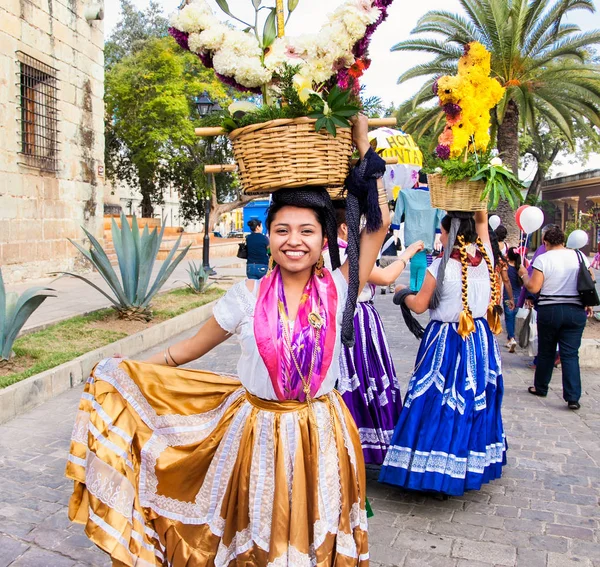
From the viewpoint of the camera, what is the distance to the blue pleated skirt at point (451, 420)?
3.94 m

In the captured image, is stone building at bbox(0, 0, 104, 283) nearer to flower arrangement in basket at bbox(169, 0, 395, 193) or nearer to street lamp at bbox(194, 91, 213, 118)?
street lamp at bbox(194, 91, 213, 118)

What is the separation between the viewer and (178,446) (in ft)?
8.77

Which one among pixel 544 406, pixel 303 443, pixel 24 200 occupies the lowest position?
pixel 544 406

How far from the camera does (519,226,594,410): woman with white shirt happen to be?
20.5 feet

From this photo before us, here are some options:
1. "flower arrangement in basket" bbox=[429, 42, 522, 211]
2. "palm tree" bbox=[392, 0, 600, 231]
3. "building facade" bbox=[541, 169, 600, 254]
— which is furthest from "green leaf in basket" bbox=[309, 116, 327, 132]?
"building facade" bbox=[541, 169, 600, 254]

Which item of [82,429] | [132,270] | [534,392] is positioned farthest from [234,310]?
[132,270]

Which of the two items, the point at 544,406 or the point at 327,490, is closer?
the point at 327,490

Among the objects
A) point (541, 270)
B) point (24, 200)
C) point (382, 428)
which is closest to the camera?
A: point (382, 428)

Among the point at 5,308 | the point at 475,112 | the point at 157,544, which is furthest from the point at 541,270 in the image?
the point at 5,308

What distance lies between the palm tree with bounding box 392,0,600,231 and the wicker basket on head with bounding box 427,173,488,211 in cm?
1390

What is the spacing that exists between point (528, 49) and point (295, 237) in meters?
17.4

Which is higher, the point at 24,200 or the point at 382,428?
the point at 24,200

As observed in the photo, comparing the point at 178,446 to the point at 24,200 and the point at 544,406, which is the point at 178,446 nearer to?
the point at 544,406

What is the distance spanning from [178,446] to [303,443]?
1.93 feet
